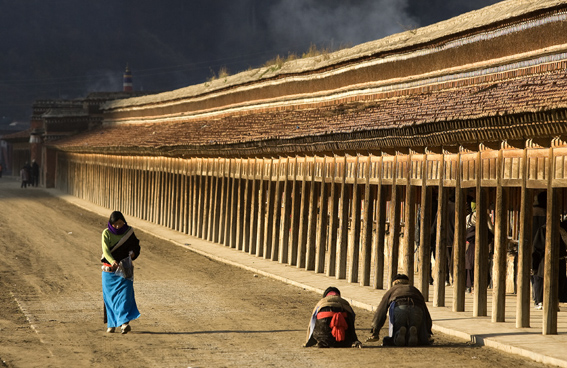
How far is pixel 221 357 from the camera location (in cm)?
1076

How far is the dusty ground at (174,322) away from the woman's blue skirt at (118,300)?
0.28 meters

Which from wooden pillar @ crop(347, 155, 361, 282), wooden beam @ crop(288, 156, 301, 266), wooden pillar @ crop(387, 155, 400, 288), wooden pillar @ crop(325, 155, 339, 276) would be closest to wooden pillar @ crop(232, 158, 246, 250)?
wooden beam @ crop(288, 156, 301, 266)

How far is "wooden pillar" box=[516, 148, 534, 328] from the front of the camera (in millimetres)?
12703

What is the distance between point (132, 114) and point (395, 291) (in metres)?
41.2

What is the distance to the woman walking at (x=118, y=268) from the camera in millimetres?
12828

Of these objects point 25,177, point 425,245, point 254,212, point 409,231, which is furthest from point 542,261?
point 25,177

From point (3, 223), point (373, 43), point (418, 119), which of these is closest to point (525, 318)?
point (418, 119)

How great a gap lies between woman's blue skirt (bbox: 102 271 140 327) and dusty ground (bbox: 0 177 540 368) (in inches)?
11.2

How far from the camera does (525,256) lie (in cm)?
1284

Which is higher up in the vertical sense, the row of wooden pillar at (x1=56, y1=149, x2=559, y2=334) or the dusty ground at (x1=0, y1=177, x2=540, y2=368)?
the row of wooden pillar at (x1=56, y1=149, x2=559, y2=334)

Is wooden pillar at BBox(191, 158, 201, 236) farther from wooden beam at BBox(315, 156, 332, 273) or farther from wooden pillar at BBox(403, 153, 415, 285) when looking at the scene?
wooden pillar at BBox(403, 153, 415, 285)

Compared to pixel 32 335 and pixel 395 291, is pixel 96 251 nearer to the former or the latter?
pixel 32 335

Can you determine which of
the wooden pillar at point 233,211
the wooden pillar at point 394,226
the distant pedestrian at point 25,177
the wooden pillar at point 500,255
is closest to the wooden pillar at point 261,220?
the wooden pillar at point 233,211

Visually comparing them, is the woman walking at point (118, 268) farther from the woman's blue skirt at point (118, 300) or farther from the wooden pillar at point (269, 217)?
the wooden pillar at point (269, 217)
